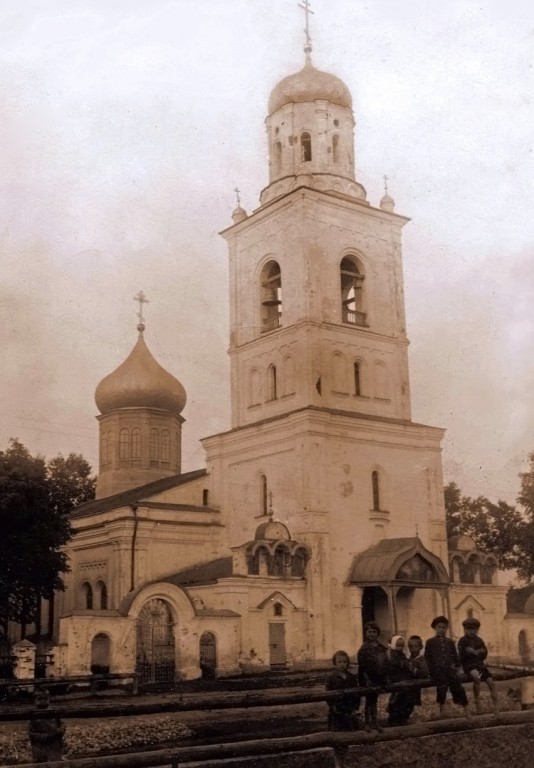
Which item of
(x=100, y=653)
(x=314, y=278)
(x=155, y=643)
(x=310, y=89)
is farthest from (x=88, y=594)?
(x=310, y=89)

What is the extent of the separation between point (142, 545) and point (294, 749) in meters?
24.1

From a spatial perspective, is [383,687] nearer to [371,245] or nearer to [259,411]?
[259,411]

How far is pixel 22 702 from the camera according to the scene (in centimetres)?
2023

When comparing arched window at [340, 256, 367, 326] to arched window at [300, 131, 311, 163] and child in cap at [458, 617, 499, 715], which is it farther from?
child in cap at [458, 617, 499, 715]

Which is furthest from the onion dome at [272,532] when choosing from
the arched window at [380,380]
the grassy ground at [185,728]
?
the grassy ground at [185,728]

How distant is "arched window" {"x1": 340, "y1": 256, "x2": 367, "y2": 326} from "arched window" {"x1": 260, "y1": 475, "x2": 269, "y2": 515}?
6.49m

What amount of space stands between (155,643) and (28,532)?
5.17 metres

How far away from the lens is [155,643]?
85.6 feet

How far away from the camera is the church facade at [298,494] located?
26828 mm

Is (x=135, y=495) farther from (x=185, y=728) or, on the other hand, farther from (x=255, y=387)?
(x=185, y=728)

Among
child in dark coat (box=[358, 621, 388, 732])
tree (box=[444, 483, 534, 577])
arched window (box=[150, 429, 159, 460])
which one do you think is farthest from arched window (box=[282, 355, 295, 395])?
child in dark coat (box=[358, 621, 388, 732])

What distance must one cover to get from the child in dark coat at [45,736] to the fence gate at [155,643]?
58.7 feet

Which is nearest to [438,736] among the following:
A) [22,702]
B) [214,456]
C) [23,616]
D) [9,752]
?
[9,752]

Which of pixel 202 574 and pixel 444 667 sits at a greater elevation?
pixel 202 574
